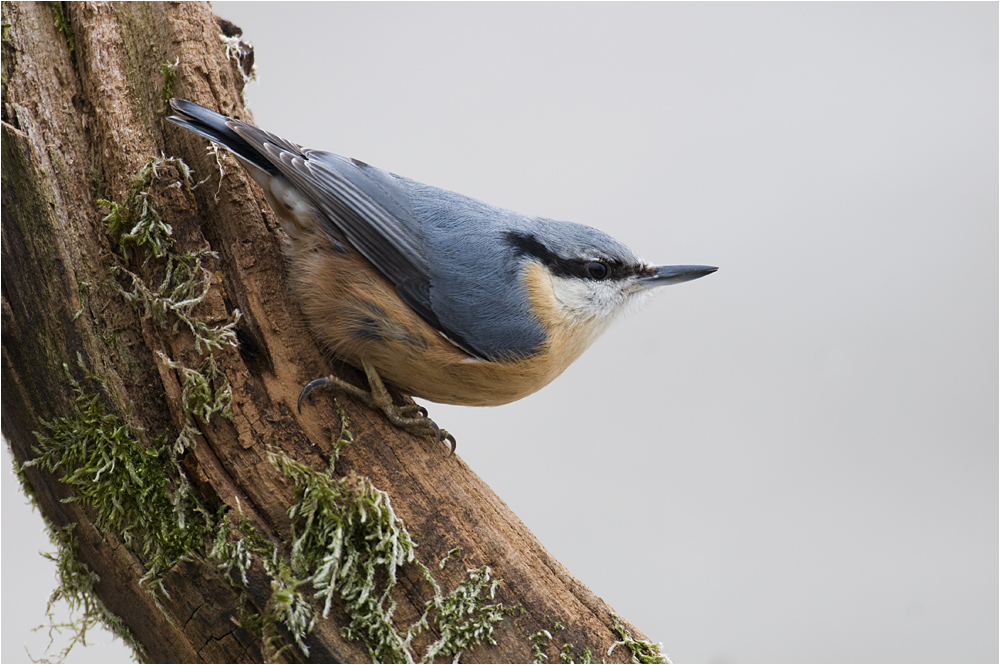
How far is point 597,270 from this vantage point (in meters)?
2.22

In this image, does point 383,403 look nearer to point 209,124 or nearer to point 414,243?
point 414,243

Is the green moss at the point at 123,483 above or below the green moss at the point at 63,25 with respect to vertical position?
below

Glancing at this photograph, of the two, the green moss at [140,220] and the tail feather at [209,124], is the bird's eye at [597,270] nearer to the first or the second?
the tail feather at [209,124]

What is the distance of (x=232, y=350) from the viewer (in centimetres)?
185

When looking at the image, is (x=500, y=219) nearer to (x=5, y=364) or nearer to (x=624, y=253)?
(x=624, y=253)

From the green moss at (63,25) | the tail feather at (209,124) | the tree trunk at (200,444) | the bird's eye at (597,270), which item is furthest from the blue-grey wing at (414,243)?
the green moss at (63,25)

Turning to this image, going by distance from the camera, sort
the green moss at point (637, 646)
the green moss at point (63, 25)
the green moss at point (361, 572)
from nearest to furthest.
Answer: the green moss at point (361, 572), the green moss at point (637, 646), the green moss at point (63, 25)

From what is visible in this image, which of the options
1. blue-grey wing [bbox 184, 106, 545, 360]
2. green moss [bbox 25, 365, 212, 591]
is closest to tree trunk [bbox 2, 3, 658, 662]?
green moss [bbox 25, 365, 212, 591]

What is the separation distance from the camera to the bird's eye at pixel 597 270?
7.24 ft

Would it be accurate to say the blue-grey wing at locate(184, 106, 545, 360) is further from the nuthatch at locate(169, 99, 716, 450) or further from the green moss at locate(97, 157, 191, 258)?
the green moss at locate(97, 157, 191, 258)

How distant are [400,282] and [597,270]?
0.61 meters

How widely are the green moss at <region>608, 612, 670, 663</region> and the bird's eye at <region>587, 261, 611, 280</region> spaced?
3.13 feet

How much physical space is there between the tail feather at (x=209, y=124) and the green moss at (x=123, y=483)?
68cm

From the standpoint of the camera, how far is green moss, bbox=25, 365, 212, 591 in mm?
1741
